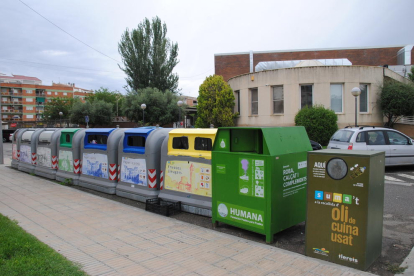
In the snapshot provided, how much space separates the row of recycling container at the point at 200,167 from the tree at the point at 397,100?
17424 millimetres

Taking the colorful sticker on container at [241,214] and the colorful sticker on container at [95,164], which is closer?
the colorful sticker on container at [241,214]

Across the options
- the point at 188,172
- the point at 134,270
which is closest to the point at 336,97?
the point at 188,172

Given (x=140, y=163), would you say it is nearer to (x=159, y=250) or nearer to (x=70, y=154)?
(x=159, y=250)

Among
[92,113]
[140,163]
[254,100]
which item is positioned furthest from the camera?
[92,113]

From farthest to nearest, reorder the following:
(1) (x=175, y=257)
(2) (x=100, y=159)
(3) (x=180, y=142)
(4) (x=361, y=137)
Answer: (4) (x=361, y=137) → (2) (x=100, y=159) → (3) (x=180, y=142) → (1) (x=175, y=257)

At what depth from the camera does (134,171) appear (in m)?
7.50

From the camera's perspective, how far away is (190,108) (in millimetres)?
38625

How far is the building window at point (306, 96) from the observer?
2103 cm

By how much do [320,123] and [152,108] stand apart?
20143 mm

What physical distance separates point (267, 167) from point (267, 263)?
1293 millimetres

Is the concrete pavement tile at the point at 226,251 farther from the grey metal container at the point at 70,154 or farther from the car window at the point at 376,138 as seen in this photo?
the car window at the point at 376,138

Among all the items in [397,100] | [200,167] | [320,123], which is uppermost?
[397,100]

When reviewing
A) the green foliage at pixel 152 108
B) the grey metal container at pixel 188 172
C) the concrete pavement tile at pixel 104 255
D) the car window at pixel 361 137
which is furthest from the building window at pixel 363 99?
the concrete pavement tile at pixel 104 255

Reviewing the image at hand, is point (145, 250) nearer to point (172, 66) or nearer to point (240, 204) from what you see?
point (240, 204)
